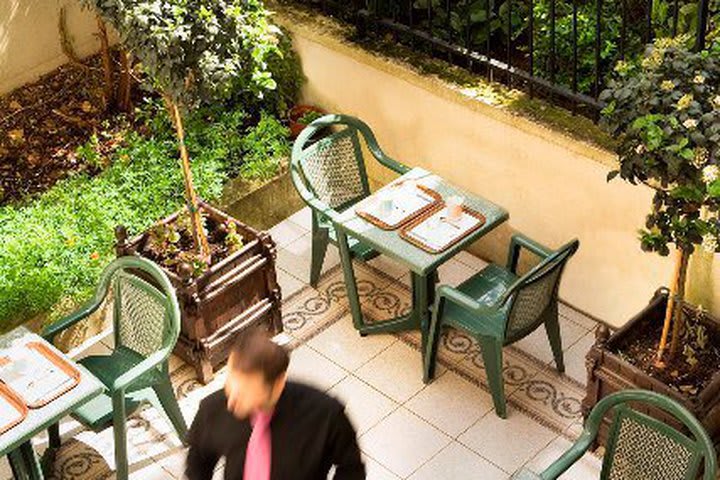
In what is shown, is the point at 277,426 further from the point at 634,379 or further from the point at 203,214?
the point at 203,214

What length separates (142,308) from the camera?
5.99 m

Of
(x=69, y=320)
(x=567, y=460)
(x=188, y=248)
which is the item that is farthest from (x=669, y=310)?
(x=69, y=320)

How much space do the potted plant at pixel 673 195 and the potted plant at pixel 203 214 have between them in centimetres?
183

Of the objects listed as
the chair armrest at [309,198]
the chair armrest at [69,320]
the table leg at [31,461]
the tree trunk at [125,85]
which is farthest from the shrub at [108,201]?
the table leg at [31,461]

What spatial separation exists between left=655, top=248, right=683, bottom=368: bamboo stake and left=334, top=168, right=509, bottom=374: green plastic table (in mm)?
1123

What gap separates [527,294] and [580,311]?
3.34ft

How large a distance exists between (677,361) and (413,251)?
1.43 meters

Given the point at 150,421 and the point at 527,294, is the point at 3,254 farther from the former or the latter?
the point at 527,294

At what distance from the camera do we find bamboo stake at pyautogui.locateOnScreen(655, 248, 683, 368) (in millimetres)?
5492

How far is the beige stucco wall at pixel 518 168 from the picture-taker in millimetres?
6371

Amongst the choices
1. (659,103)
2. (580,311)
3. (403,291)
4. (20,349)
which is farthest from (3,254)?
(659,103)

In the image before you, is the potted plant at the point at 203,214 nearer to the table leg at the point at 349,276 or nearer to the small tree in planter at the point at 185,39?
the small tree in planter at the point at 185,39

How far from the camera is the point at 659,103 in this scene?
16.1 feet

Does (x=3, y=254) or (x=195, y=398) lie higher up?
(x=3, y=254)
